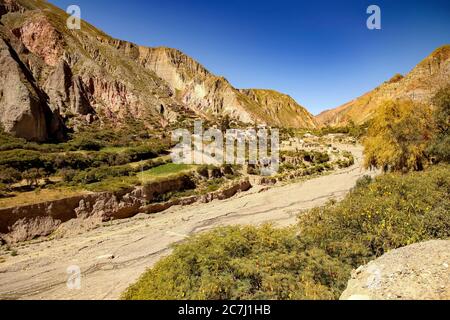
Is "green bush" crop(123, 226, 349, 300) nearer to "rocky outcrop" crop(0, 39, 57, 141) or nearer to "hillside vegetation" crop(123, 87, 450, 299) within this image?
"hillside vegetation" crop(123, 87, 450, 299)

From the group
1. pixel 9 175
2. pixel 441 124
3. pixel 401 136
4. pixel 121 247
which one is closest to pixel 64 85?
pixel 9 175

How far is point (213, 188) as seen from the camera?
103 feet

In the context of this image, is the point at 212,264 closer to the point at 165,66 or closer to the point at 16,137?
the point at 16,137

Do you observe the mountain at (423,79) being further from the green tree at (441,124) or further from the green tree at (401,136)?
the green tree at (441,124)

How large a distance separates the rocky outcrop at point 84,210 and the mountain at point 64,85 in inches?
872

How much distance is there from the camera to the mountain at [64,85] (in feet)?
130

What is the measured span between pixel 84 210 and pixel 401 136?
88.8ft

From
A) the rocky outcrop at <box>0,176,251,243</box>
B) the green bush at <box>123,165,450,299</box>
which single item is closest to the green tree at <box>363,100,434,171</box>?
the green bush at <box>123,165,450,299</box>

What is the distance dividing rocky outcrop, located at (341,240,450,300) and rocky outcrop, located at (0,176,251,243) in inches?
775

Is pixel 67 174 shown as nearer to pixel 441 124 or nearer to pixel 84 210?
pixel 84 210

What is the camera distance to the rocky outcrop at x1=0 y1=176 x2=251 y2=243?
749 inches

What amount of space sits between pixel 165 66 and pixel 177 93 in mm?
16284

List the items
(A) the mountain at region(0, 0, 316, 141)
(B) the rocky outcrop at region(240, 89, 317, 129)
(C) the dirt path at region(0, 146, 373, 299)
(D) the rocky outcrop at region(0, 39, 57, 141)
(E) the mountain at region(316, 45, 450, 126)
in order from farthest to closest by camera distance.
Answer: (B) the rocky outcrop at region(240, 89, 317, 129), (E) the mountain at region(316, 45, 450, 126), (A) the mountain at region(0, 0, 316, 141), (D) the rocky outcrop at region(0, 39, 57, 141), (C) the dirt path at region(0, 146, 373, 299)
